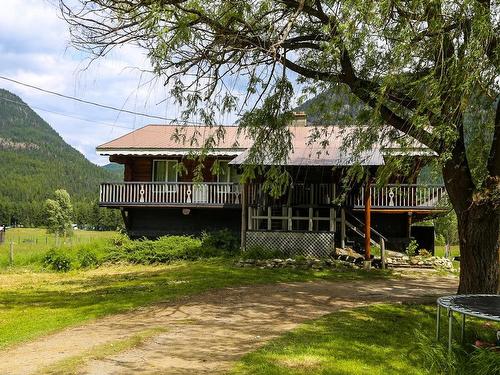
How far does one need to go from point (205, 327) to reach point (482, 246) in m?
5.37

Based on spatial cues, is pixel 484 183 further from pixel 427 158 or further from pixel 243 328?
pixel 243 328

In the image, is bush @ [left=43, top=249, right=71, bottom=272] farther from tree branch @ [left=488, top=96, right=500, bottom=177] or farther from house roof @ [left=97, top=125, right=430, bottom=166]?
A: tree branch @ [left=488, top=96, right=500, bottom=177]

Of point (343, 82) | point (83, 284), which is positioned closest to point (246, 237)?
point (83, 284)

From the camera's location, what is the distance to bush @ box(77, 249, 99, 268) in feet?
68.3

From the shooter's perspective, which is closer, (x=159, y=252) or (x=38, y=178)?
(x=159, y=252)

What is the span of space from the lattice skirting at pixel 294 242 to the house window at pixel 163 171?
694 cm

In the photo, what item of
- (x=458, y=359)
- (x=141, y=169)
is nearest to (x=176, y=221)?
(x=141, y=169)

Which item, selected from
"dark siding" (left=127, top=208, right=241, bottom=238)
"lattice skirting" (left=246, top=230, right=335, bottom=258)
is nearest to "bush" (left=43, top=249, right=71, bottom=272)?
"dark siding" (left=127, top=208, right=241, bottom=238)

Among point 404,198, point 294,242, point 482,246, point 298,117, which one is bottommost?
point 294,242

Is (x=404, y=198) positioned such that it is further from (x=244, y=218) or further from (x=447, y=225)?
(x=447, y=225)

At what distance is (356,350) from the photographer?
7418 millimetres

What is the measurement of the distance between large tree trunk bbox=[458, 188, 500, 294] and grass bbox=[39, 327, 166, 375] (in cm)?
588

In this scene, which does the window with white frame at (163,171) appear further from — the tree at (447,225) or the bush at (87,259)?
the tree at (447,225)

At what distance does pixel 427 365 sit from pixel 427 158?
12.4 feet
